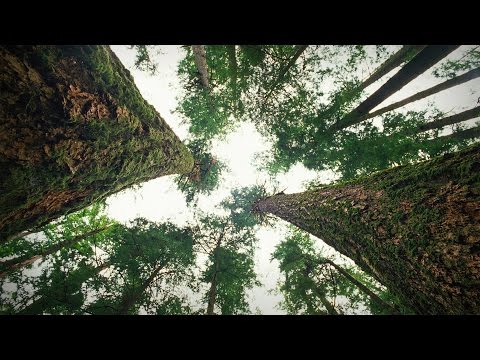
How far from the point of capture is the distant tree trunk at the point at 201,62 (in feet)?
24.2

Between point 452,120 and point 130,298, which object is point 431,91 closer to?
point 452,120

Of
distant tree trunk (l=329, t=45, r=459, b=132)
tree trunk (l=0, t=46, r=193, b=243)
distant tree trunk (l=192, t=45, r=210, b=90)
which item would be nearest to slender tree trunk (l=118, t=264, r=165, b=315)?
tree trunk (l=0, t=46, r=193, b=243)

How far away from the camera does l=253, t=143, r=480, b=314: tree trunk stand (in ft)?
7.42

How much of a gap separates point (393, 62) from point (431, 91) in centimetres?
195

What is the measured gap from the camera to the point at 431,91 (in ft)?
Answer: 30.7

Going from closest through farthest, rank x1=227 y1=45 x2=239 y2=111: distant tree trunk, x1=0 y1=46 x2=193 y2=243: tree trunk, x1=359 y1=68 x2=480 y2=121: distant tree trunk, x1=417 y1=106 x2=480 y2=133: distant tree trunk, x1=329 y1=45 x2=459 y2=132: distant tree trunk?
1. x1=0 y1=46 x2=193 y2=243: tree trunk
2. x1=329 y1=45 x2=459 y2=132: distant tree trunk
3. x1=227 y1=45 x2=239 y2=111: distant tree trunk
4. x1=359 y1=68 x2=480 y2=121: distant tree trunk
5. x1=417 y1=106 x2=480 y2=133: distant tree trunk

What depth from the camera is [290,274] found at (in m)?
14.0

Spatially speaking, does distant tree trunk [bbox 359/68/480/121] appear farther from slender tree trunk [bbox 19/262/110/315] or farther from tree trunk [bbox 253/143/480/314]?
slender tree trunk [bbox 19/262/110/315]

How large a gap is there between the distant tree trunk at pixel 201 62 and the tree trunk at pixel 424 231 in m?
5.90

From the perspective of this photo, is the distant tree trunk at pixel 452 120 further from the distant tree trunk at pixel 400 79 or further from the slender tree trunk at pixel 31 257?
the slender tree trunk at pixel 31 257

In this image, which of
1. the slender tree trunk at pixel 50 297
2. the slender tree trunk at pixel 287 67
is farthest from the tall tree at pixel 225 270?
the slender tree trunk at pixel 287 67

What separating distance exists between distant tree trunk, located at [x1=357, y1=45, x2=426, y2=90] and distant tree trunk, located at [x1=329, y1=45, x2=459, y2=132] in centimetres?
34
